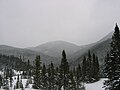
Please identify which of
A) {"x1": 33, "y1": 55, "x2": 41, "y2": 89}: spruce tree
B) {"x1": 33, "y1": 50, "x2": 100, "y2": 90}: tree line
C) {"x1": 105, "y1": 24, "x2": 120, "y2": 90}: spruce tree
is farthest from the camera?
{"x1": 33, "y1": 50, "x2": 100, "y2": 90}: tree line

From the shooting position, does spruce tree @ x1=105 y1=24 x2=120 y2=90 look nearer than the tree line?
Yes

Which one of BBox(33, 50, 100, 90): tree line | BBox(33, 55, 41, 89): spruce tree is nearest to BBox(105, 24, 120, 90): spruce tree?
BBox(33, 55, 41, 89): spruce tree

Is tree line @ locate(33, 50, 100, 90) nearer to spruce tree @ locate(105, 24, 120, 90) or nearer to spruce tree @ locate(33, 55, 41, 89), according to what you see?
spruce tree @ locate(33, 55, 41, 89)

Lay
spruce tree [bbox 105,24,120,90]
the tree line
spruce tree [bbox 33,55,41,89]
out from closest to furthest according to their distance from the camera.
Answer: spruce tree [bbox 105,24,120,90]
spruce tree [bbox 33,55,41,89]
the tree line

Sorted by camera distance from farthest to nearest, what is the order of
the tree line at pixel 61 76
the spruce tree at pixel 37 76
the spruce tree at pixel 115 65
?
1. the tree line at pixel 61 76
2. the spruce tree at pixel 37 76
3. the spruce tree at pixel 115 65

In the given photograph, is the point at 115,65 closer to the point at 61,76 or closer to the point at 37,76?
the point at 37,76

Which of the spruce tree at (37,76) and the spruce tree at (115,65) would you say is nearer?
the spruce tree at (115,65)

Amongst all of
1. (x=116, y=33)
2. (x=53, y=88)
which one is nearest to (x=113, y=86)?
(x=116, y=33)

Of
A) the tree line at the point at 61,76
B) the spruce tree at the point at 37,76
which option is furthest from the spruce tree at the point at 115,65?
the tree line at the point at 61,76

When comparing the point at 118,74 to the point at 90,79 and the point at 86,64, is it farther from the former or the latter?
the point at 86,64

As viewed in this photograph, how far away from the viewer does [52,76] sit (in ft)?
235

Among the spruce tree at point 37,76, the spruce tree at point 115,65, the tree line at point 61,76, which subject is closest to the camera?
the spruce tree at point 115,65

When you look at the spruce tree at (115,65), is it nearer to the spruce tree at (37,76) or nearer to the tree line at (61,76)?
the spruce tree at (37,76)

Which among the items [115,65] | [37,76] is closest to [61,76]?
[37,76]
